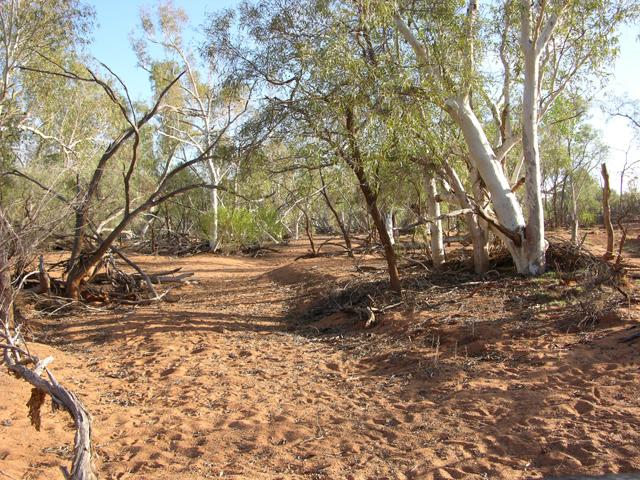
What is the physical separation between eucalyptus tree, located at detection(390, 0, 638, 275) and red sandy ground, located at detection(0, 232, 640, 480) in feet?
3.95

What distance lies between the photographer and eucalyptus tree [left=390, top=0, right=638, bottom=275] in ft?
28.2

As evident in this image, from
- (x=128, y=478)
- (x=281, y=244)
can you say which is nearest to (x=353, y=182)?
(x=128, y=478)

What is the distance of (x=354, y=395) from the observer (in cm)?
589

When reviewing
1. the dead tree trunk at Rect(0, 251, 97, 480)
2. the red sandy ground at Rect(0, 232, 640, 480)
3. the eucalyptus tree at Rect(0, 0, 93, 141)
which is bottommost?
the red sandy ground at Rect(0, 232, 640, 480)

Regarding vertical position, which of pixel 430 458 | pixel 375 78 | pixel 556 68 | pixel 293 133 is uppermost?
pixel 556 68

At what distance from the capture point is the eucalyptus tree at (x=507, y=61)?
8.59 meters

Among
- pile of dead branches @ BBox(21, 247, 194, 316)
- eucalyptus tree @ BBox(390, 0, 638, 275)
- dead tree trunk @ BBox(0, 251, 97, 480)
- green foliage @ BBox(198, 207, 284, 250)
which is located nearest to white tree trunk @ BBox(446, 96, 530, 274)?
eucalyptus tree @ BBox(390, 0, 638, 275)

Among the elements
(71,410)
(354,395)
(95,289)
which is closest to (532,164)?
(354,395)

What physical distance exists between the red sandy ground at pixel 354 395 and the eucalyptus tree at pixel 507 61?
1.20m

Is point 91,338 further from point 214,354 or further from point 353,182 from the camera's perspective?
point 353,182

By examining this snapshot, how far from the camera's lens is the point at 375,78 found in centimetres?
744

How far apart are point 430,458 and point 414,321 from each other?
3.75 m

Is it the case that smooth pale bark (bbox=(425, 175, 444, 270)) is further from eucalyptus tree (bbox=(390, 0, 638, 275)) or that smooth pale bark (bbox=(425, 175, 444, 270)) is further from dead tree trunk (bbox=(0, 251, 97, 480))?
dead tree trunk (bbox=(0, 251, 97, 480))

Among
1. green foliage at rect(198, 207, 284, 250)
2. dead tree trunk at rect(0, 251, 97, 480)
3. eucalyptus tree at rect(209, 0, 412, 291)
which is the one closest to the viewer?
dead tree trunk at rect(0, 251, 97, 480)
